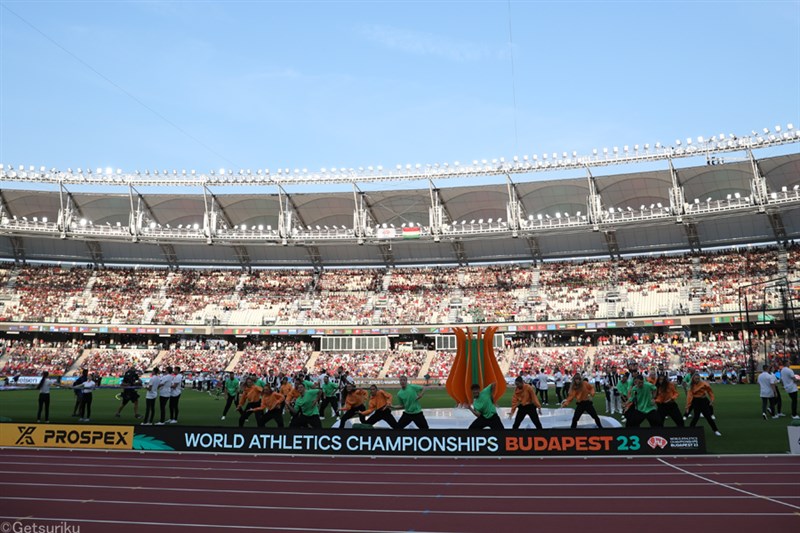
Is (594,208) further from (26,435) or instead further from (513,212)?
(26,435)

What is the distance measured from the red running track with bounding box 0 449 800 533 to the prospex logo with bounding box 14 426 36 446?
1.71 meters

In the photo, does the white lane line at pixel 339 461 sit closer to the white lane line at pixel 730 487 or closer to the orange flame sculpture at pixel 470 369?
the white lane line at pixel 730 487

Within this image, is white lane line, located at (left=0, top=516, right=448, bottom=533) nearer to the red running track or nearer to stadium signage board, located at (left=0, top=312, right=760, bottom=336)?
the red running track

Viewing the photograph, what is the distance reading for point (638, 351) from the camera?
168 feet

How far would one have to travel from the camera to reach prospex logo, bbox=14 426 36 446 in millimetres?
15820

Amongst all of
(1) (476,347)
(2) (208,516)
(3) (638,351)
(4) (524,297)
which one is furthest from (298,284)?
(2) (208,516)

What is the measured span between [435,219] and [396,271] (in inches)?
434

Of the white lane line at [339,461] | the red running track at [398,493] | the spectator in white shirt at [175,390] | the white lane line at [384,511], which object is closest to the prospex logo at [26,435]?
the white lane line at [339,461]

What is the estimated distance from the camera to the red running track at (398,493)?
8195mm

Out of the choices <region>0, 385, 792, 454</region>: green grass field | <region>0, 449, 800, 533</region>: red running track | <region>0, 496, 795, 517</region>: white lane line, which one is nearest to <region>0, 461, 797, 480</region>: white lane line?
<region>0, 449, 800, 533</region>: red running track

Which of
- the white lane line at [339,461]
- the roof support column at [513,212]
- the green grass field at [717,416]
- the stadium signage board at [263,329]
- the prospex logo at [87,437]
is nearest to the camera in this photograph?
the white lane line at [339,461]

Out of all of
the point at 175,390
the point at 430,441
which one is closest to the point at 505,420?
the point at 430,441

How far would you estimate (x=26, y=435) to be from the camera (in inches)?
624

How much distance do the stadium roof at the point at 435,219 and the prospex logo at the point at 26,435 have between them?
42.9 m
